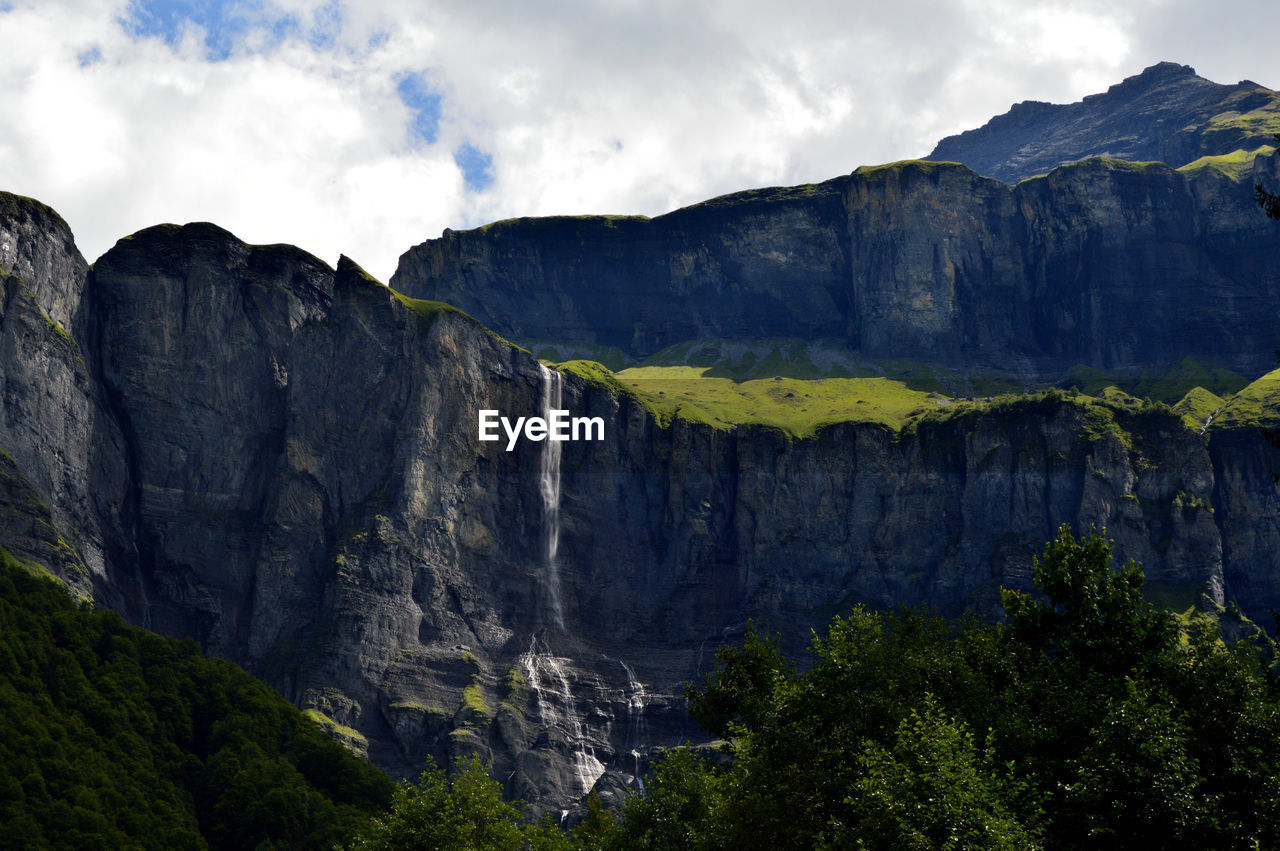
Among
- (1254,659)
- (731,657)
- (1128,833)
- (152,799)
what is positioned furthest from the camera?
(152,799)

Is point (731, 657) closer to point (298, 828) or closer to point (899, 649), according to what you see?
point (899, 649)

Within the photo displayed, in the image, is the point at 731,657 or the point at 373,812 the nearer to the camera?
the point at 731,657

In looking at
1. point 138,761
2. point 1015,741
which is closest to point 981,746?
point 1015,741

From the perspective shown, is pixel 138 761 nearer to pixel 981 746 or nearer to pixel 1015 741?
pixel 981 746

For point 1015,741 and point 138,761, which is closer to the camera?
point 1015,741

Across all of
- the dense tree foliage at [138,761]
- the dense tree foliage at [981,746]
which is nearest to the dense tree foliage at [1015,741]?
the dense tree foliage at [981,746]

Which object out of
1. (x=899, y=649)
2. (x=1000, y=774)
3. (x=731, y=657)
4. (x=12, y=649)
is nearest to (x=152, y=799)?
(x=12, y=649)

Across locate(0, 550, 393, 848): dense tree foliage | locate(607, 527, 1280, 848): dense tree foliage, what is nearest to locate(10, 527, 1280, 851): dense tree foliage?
locate(607, 527, 1280, 848): dense tree foliage
